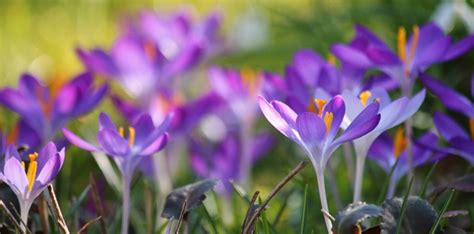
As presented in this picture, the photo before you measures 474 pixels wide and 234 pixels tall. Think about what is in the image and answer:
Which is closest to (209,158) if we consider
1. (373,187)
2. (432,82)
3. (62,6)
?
(373,187)

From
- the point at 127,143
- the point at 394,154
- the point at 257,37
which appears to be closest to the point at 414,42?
the point at 394,154

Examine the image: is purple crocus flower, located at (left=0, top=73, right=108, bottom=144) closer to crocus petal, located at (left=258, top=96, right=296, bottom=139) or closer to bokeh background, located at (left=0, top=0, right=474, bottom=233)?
bokeh background, located at (left=0, top=0, right=474, bottom=233)

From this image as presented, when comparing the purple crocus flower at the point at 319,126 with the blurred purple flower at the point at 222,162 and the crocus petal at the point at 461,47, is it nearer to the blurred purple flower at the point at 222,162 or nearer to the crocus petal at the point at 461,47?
the crocus petal at the point at 461,47

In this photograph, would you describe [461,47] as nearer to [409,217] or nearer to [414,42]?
[414,42]

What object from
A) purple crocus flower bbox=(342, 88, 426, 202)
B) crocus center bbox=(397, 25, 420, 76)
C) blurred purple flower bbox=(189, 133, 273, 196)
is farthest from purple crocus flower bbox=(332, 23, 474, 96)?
blurred purple flower bbox=(189, 133, 273, 196)

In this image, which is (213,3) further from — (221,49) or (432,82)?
(432,82)

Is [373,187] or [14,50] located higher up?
[14,50]
